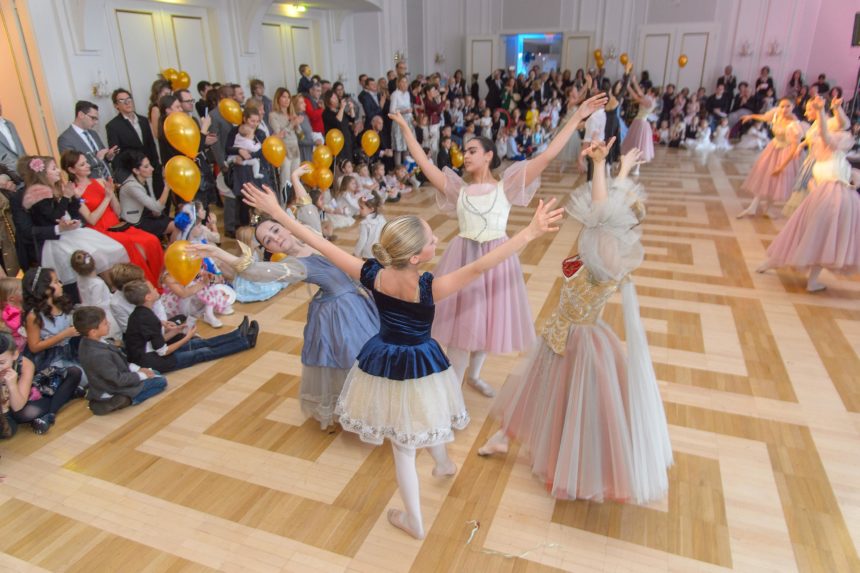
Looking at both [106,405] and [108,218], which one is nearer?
[106,405]

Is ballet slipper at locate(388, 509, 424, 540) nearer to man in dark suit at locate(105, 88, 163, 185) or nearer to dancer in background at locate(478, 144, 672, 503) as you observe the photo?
dancer in background at locate(478, 144, 672, 503)

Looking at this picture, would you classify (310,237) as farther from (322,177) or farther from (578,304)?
(322,177)

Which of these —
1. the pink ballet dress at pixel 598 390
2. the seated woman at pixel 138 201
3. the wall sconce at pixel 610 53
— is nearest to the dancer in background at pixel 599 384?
the pink ballet dress at pixel 598 390

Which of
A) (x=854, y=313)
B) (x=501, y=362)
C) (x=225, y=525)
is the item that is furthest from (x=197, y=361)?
(x=854, y=313)

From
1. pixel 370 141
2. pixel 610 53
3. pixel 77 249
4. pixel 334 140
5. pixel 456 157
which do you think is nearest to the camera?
pixel 77 249

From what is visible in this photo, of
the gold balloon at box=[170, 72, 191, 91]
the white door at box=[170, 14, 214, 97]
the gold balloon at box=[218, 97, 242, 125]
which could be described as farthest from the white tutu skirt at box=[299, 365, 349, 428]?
the white door at box=[170, 14, 214, 97]

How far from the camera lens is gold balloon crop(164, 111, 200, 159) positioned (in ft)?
15.7

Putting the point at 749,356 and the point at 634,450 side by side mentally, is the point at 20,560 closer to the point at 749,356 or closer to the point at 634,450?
the point at 634,450

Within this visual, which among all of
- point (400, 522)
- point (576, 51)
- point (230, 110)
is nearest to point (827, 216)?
point (400, 522)

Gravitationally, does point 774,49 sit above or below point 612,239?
above

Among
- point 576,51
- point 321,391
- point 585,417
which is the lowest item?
point 321,391

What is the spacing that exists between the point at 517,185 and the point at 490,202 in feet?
0.71

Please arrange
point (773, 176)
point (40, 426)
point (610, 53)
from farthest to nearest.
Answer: point (610, 53)
point (773, 176)
point (40, 426)

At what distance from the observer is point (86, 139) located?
16.8 ft
